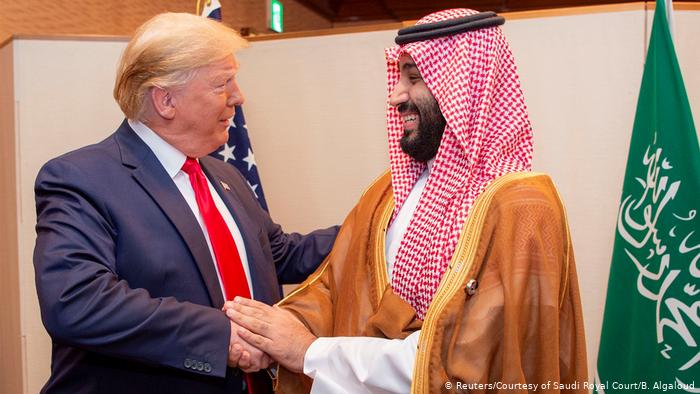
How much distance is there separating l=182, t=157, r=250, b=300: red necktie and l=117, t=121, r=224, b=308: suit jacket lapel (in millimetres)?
48

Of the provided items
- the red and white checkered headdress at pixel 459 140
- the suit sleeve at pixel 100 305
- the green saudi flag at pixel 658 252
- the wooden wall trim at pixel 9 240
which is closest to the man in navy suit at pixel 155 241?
the suit sleeve at pixel 100 305

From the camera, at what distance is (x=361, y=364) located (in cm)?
187

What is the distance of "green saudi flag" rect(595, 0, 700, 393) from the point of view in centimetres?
265

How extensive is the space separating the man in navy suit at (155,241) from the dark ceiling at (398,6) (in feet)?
19.5

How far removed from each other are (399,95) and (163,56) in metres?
0.75

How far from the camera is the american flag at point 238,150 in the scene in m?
3.40

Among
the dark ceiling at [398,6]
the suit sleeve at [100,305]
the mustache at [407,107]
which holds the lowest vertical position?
the suit sleeve at [100,305]

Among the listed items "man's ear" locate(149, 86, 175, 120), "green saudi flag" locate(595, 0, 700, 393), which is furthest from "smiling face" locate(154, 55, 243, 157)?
"green saudi flag" locate(595, 0, 700, 393)

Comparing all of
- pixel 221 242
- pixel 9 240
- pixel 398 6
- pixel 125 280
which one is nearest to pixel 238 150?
pixel 9 240

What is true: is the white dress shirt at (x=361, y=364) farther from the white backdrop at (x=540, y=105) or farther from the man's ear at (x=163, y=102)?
the white backdrop at (x=540, y=105)

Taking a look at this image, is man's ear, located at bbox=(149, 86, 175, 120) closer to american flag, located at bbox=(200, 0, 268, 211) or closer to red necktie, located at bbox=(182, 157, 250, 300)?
red necktie, located at bbox=(182, 157, 250, 300)

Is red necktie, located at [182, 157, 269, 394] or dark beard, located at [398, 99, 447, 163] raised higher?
dark beard, located at [398, 99, 447, 163]

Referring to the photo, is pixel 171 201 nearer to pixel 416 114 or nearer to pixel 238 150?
pixel 416 114

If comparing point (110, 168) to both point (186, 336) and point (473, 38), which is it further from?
point (473, 38)
